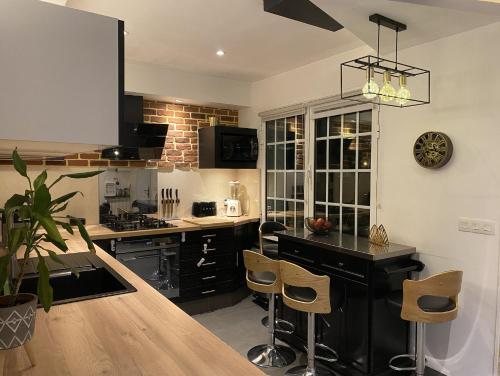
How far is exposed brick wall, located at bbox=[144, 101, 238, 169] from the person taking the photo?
4414 mm

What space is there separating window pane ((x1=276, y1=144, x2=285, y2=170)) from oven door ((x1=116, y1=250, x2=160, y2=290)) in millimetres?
1717

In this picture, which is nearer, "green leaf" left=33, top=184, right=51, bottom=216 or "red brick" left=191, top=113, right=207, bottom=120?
"green leaf" left=33, top=184, right=51, bottom=216

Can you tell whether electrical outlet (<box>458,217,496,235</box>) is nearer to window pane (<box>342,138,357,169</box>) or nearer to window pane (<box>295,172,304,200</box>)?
window pane (<box>342,138,357,169</box>)

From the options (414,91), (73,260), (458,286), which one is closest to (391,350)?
(458,286)

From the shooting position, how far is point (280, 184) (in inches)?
174

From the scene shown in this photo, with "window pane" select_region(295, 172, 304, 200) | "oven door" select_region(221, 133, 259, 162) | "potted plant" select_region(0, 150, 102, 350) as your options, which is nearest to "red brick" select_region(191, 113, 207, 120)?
"oven door" select_region(221, 133, 259, 162)

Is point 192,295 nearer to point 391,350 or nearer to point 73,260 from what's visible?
point 73,260

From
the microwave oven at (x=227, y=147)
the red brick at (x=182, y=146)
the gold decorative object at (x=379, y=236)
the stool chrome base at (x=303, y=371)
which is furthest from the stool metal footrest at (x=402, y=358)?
the red brick at (x=182, y=146)

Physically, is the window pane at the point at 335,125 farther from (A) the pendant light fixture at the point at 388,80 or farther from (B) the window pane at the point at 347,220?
(B) the window pane at the point at 347,220

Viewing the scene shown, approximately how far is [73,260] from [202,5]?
191cm

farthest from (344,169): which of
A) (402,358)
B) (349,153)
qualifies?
(402,358)

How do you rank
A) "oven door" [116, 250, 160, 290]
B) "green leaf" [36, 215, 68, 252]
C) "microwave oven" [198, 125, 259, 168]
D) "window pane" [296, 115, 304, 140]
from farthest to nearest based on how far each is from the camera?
"microwave oven" [198, 125, 259, 168] → "window pane" [296, 115, 304, 140] → "oven door" [116, 250, 160, 290] → "green leaf" [36, 215, 68, 252]

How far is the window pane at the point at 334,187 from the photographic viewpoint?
3.64 metres

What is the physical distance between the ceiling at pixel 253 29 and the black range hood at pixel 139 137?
0.50 metres
